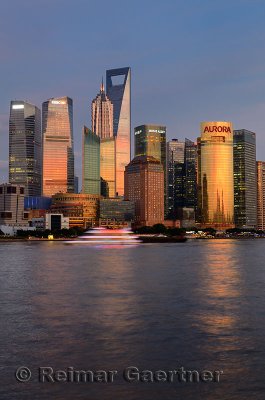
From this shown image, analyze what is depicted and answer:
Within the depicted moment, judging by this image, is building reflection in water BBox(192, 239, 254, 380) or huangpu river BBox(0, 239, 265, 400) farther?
building reflection in water BBox(192, 239, 254, 380)

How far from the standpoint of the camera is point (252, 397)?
62.7ft

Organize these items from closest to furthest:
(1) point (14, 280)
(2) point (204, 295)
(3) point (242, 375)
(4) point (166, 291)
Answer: (3) point (242, 375), (2) point (204, 295), (4) point (166, 291), (1) point (14, 280)

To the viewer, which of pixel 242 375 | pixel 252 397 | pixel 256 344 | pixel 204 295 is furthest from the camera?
pixel 204 295

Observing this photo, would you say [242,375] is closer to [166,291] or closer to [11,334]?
[11,334]

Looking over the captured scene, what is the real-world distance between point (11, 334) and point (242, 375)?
1361 centimetres

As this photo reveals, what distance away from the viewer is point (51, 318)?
35.2 meters

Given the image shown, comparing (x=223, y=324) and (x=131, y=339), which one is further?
(x=223, y=324)

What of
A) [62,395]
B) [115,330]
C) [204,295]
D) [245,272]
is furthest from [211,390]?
[245,272]

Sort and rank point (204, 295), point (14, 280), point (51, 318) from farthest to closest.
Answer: point (14, 280) < point (204, 295) < point (51, 318)

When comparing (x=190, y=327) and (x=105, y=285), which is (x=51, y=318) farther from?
(x=105, y=285)

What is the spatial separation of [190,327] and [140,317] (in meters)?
4.64

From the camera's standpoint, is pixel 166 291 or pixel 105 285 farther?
pixel 105 285

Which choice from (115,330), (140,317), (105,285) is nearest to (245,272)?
(105,285)

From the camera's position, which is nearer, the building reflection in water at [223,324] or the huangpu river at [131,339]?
the huangpu river at [131,339]
